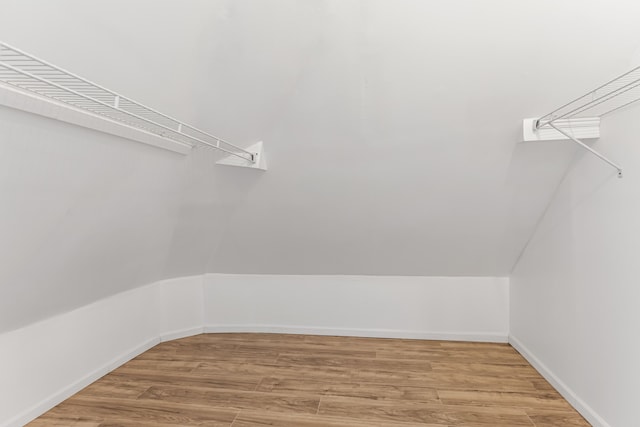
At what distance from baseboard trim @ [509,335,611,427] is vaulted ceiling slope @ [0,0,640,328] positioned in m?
0.71

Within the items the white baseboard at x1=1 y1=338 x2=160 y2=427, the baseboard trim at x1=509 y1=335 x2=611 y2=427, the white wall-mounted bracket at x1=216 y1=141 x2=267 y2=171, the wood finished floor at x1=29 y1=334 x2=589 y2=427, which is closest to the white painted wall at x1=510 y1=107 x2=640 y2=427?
the baseboard trim at x1=509 y1=335 x2=611 y2=427

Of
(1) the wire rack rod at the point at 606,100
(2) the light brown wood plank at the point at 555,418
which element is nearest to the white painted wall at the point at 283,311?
(2) the light brown wood plank at the point at 555,418

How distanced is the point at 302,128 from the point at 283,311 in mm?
1873

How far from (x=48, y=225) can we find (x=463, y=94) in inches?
85.4

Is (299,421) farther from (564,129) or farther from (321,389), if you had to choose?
(564,129)

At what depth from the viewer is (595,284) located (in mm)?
2016

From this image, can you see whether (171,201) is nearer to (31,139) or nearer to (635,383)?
(31,139)

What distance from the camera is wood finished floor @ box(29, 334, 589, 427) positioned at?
6.97ft

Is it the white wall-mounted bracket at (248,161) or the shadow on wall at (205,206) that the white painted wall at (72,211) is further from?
the white wall-mounted bracket at (248,161)

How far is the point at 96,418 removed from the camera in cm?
215

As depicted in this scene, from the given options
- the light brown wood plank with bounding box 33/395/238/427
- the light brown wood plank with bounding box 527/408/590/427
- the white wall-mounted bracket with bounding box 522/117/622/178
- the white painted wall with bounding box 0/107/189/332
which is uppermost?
the white wall-mounted bracket with bounding box 522/117/622/178

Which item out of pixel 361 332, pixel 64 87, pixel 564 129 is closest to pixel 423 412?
pixel 361 332

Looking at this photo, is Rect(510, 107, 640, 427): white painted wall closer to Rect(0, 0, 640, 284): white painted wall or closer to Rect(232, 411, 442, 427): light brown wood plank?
Rect(0, 0, 640, 284): white painted wall

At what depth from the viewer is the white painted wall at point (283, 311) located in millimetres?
2676
